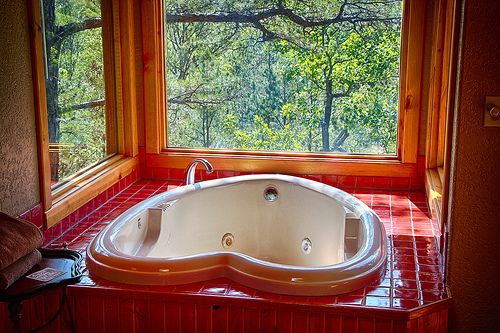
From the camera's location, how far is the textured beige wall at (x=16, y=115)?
225 cm

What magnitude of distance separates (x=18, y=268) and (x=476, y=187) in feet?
4.60

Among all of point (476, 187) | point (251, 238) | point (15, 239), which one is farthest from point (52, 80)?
point (476, 187)

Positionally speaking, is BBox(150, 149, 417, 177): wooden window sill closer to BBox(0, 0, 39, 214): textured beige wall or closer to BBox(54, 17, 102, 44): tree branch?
BBox(54, 17, 102, 44): tree branch

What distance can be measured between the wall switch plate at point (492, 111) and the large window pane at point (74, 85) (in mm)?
1686

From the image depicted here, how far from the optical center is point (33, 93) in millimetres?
2443

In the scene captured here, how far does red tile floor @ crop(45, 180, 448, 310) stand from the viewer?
1989 millimetres

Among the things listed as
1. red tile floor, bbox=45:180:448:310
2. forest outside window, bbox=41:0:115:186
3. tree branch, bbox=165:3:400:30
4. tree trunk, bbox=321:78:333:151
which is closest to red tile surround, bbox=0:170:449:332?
red tile floor, bbox=45:180:448:310

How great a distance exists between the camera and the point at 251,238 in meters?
3.37

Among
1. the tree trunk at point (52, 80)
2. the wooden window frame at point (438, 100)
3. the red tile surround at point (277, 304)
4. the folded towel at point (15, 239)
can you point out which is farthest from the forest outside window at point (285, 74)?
the folded towel at point (15, 239)

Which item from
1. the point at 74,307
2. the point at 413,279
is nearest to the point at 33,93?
the point at 74,307

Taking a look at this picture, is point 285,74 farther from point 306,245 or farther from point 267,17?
point 306,245

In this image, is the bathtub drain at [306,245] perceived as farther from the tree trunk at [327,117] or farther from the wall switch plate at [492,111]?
the wall switch plate at [492,111]

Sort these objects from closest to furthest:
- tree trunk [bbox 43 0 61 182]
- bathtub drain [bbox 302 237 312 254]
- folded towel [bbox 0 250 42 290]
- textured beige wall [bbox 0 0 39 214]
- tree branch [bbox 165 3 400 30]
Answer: folded towel [bbox 0 250 42 290] → textured beige wall [bbox 0 0 39 214] → tree trunk [bbox 43 0 61 182] → bathtub drain [bbox 302 237 312 254] → tree branch [bbox 165 3 400 30]

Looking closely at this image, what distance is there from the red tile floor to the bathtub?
4 centimetres
